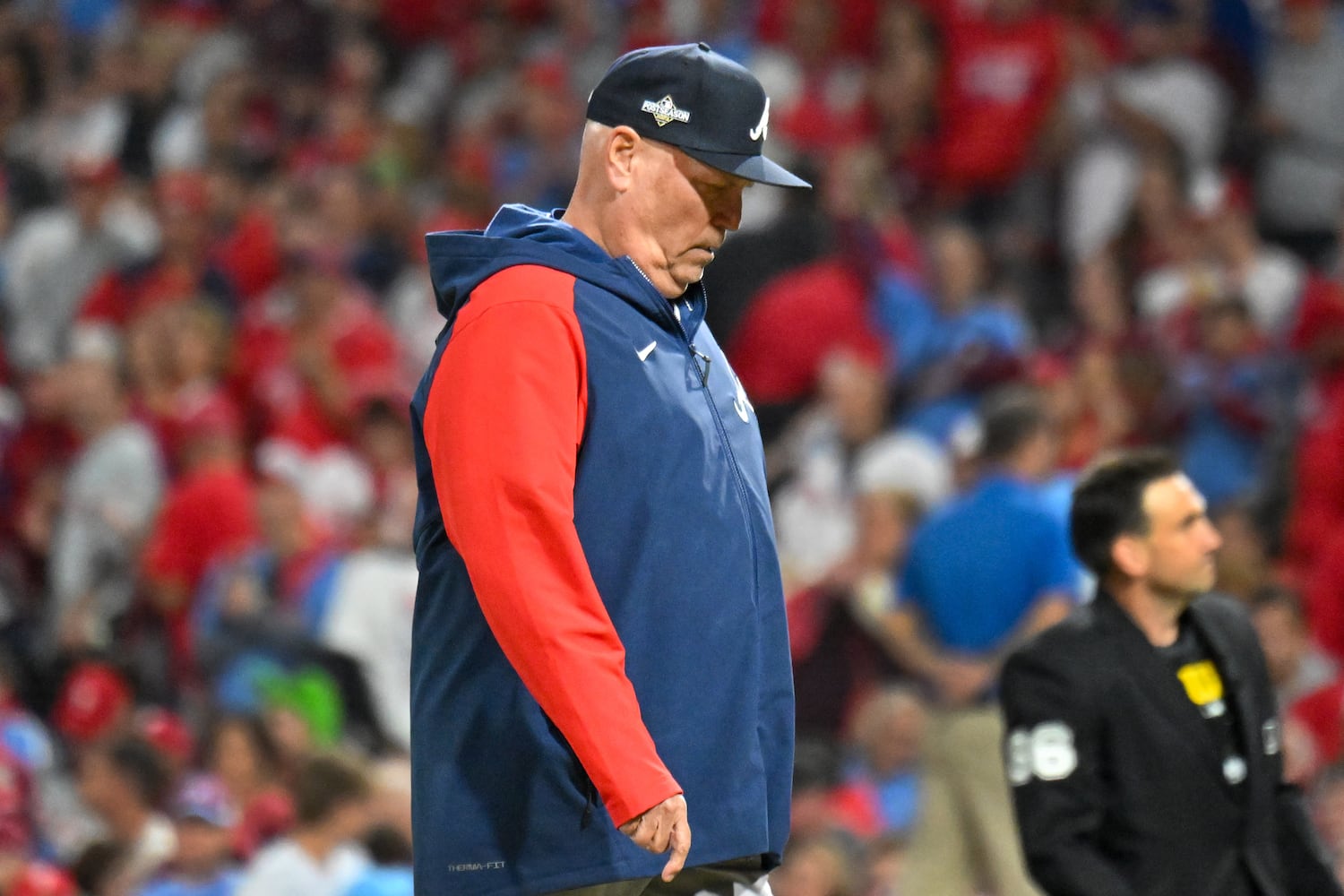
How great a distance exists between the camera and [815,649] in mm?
7520

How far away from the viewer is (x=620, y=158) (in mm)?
2887

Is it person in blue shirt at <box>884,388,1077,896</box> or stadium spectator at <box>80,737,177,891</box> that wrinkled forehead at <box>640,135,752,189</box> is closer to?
person in blue shirt at <box>884,388,1077,896</box>

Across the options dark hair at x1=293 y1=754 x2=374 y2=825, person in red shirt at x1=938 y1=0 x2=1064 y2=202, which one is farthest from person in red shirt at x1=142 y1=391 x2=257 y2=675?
person in red shirt at x1=938 y1=0 x2=1064 y2=202

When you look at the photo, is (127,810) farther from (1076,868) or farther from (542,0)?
(542,0)

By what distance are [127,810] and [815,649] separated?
2343 millimetres

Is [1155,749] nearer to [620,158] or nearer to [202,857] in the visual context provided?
[620,158]

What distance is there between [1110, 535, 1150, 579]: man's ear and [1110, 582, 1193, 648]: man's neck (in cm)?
2

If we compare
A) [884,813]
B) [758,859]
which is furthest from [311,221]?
[758,859]

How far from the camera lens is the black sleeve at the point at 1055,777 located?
370 cm

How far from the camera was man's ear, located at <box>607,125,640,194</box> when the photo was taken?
288cm

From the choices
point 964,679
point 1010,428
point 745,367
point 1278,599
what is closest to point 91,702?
point 745,367

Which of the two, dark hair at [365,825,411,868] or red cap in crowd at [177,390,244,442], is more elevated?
red cap in crowd at [177,390,244,442]

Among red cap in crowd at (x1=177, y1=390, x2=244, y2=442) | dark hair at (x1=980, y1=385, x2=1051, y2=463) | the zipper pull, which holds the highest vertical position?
red cap in crowd at (x1=177, y1=390, x2=244, y2=442)

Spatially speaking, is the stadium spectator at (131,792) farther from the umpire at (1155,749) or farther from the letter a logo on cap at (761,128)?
the letter a logo on cap at (761,128)
